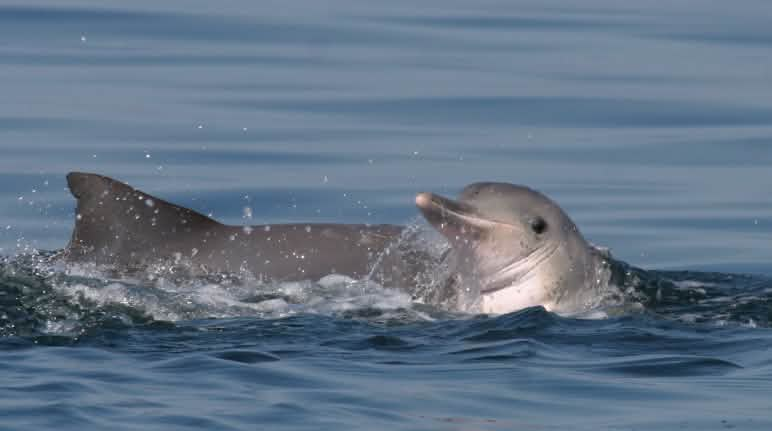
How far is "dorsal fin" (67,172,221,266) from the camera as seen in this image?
13.8 m

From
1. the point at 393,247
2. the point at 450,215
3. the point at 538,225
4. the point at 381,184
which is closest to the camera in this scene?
the point at 450,215

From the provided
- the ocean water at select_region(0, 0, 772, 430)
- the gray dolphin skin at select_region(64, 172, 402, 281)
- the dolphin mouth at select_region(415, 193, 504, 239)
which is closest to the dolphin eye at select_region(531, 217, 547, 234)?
the dolphin mouth at select_region(415, 193, 504, 239)

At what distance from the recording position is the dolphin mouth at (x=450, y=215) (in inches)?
487

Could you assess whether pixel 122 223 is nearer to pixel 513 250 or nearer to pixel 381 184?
pixel 513 250

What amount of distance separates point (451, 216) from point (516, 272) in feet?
2.10

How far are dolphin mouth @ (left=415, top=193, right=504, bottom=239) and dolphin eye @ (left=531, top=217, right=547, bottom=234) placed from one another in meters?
0.23

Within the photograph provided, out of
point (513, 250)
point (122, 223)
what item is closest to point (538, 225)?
point (513, 250)

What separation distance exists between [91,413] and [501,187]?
168 inches

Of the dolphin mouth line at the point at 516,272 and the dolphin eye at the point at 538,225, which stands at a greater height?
the dolphin eye at the point at 538,225

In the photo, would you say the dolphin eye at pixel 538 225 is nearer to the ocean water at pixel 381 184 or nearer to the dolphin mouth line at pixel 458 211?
the dolphin mouth line at pixel 458 211

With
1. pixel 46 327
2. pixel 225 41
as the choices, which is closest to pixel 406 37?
pixel 225 41

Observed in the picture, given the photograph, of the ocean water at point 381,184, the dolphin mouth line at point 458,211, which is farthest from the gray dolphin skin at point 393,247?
the ocean water at point 381,184

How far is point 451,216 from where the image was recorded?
12492 mm

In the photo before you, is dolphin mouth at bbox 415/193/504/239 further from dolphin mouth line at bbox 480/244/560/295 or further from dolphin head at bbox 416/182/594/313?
dolphin mouth line at bbox 480/244/560/295
